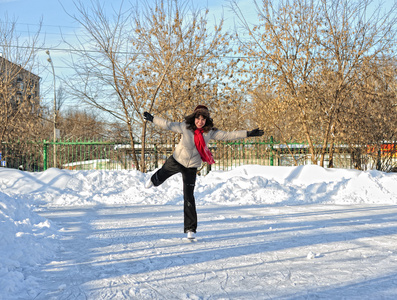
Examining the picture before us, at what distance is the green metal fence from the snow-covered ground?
13.2ft

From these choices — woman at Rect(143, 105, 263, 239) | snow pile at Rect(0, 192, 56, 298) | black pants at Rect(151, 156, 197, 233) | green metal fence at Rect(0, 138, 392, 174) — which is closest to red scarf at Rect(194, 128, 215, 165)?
woman at Rect(143, 105, 263, 239)

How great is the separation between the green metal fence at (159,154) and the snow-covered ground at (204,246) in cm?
402

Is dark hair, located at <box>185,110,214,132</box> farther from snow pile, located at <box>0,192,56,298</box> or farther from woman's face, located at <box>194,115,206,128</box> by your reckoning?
snow pile, located at <box>0,192,56,298</box>

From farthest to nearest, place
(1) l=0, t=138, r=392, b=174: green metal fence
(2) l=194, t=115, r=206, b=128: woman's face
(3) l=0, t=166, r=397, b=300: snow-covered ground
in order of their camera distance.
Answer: (1) l=0, t=138, r=392, b=174: green metal fence → (2) l=194, t=115, r=206, b=128: woman's face → (3) l=0, t=166, r=397, b=300: snow-covered ground

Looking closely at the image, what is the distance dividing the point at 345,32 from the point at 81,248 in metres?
12.4

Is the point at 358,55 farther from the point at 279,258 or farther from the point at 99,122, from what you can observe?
the point at 279,258

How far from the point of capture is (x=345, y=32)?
45.2ft

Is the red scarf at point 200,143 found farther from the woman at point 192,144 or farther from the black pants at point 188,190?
the black pants at point 188,190

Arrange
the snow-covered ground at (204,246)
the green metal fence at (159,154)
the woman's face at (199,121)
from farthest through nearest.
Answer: the green metal fence at (159,154)
the woman's face at (199,121)
the snow-covered ground at (204,246)

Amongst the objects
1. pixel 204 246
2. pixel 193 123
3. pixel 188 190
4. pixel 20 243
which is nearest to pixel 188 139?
pixel 193 123

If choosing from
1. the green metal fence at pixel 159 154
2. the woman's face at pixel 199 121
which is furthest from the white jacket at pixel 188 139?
the green metal fence at pixel 159 154

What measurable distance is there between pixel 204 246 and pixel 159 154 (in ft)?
33.8

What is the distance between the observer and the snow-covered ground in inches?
125

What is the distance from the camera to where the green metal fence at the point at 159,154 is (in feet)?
49.0
